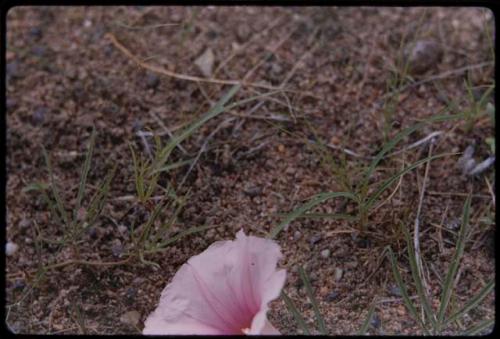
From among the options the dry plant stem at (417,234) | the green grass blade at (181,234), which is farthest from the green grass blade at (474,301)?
the green grass blade at (181,234)

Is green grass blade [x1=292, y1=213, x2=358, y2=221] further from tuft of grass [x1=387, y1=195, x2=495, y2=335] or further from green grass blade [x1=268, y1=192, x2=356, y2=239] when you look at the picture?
tuft of grass [x1=387, y1=195, x2=495, y2=335]

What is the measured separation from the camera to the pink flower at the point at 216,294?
126 centimetres

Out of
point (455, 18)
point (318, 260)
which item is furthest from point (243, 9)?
point (318, 260)

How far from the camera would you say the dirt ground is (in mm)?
1477

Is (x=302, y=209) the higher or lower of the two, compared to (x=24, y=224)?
higher

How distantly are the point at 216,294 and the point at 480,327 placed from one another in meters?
0.43

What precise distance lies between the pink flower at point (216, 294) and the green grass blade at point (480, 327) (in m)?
0.35

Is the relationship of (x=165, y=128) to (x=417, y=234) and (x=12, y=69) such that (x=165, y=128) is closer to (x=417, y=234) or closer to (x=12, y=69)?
(x=12, y=69)

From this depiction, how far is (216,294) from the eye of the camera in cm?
130

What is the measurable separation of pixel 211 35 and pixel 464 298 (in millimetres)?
848

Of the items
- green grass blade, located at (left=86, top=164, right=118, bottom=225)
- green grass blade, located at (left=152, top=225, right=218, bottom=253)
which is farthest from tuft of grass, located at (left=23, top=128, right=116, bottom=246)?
green grass blade, located at (left=152, top=225, right=218, bottom=253)

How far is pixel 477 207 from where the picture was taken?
1.56m

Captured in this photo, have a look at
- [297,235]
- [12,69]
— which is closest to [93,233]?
[297,235]

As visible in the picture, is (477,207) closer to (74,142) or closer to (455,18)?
(455,18)
